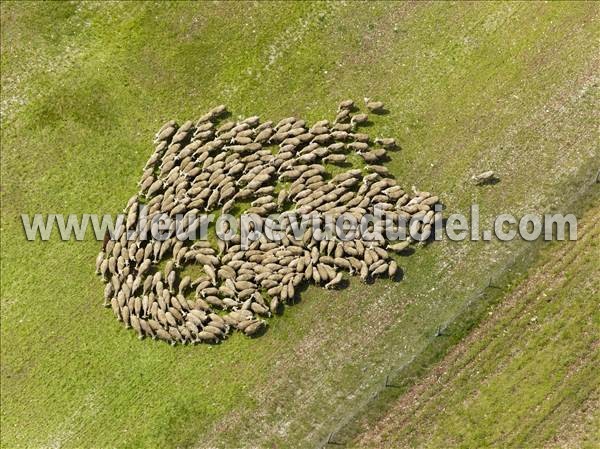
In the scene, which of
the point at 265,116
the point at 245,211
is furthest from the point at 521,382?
the point at 265,116

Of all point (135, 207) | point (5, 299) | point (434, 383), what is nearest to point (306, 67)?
point (135, 207)

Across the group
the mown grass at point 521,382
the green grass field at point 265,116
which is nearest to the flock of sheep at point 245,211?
the green grass field at point 265,116

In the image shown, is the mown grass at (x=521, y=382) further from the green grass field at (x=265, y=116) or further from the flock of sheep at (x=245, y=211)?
the flock of sheep at (x=245, y=211)

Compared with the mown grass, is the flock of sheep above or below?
above

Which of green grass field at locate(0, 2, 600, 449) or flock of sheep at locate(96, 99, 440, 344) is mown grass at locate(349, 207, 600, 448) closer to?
green grass field at locate(0, 2, 600, 449)

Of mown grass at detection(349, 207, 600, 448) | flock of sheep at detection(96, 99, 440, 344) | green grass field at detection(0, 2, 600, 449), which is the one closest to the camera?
mown grass at detection(349, 207, 600, 448)

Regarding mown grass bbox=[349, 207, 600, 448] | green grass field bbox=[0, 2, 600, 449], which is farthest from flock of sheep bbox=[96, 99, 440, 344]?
mown grass bbox=[349, 207, 600, 448]

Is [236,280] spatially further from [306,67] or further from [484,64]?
[484,64]
